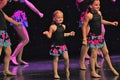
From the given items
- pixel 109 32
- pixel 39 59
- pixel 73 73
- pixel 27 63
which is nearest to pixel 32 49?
pixel 39 59

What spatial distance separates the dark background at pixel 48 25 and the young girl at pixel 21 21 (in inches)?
19.7

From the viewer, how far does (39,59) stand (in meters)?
10.8

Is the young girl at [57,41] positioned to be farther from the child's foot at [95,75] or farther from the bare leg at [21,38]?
the bare leg at [21,38]

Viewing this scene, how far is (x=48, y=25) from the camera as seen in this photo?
11.0m

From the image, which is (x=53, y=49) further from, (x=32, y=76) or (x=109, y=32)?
(x=109, y=32)

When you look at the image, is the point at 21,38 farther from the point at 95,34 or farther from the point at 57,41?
the point at 95,34

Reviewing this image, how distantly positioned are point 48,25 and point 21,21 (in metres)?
1.35

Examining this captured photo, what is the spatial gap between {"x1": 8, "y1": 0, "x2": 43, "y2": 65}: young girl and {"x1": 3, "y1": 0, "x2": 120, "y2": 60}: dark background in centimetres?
50

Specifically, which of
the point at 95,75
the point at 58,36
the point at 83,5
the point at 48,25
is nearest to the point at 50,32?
the point at 58,36

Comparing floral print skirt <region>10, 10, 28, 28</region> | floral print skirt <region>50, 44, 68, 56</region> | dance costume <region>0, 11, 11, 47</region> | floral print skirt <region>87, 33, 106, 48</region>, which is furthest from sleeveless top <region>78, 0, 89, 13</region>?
dance costume <region>0, 11, 11, 47</region>

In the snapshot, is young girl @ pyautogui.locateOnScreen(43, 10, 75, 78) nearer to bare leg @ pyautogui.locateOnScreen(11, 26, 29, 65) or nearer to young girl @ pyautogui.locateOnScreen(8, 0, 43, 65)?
young girl @ pyautogui.locateOnScreen(8, 0, 43, 65)

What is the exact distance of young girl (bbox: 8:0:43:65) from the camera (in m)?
9.52

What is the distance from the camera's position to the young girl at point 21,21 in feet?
31.2

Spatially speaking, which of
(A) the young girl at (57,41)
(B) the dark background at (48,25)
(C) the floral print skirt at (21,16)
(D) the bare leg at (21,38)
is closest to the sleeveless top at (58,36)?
(A) the young girl at (57,41)
